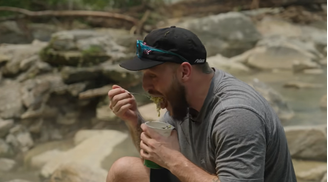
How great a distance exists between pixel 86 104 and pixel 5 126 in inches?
42.5

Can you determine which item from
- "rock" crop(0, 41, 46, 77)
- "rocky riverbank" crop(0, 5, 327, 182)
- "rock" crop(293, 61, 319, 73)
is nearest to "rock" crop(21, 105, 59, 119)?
"rocky riverbank" crop(0, 5, 327, 182)

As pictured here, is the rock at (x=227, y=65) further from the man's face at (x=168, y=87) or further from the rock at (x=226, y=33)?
the man's face at (x=168, y=87)

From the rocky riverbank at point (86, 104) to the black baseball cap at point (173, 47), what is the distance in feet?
6.44

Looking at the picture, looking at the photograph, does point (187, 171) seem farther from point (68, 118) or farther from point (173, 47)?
point (68, 118)

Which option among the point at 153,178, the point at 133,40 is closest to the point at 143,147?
the point at 153,178

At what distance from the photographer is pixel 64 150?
4.60 m

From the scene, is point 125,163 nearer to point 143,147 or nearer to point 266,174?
point 143,147

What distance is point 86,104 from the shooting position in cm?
537

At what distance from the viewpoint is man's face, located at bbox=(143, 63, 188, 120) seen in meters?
1.76

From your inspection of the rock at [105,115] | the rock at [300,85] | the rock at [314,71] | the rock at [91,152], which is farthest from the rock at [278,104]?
the rock at [314,71]

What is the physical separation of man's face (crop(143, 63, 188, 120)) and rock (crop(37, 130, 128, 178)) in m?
2.06

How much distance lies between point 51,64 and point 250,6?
5330 mm

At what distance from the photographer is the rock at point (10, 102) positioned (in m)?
5.01

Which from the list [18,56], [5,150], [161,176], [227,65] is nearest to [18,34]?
[18,56]
